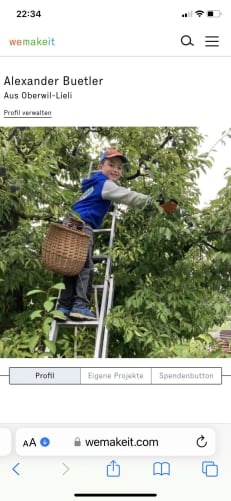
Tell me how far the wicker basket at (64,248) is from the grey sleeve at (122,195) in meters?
0.34

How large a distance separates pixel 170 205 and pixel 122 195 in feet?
1.04

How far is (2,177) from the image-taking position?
8.48 ft

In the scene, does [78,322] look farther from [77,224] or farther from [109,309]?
[77,224]
